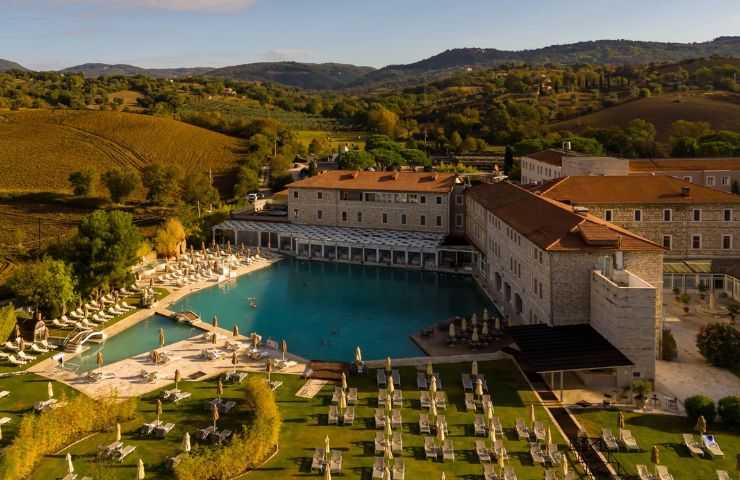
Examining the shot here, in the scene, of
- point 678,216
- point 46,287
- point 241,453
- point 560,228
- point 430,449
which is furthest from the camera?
point 678,216

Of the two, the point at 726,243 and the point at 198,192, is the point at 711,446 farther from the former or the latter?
the point at 198,192

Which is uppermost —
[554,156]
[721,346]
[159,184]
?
[554,156]

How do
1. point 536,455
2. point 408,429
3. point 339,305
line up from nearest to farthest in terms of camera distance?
point 536,455, point 408,429, point 339,305

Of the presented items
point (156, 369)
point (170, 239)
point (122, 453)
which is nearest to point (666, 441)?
point (122, 453)

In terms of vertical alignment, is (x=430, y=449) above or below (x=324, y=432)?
above

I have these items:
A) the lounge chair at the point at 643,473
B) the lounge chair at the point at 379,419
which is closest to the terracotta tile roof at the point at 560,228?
the lounge chair at the point at 379,419

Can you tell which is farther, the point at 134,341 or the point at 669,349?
the point at 134,341
